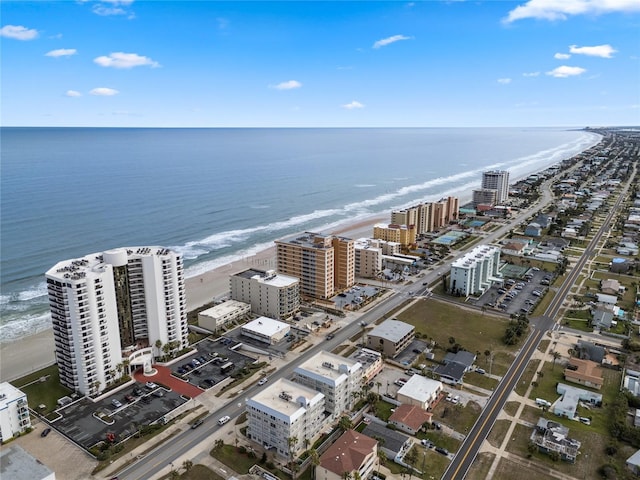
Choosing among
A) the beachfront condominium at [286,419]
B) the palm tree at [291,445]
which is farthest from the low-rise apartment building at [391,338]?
the palm tree at [291,445]

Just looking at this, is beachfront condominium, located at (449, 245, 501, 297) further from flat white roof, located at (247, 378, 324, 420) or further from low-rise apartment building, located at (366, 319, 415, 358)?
flat white roof, located at (247, 378, 324, 420)

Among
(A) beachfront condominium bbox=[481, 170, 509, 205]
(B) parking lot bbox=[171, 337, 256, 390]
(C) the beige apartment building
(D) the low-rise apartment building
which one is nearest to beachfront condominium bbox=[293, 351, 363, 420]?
(D) the low-rise apartment building

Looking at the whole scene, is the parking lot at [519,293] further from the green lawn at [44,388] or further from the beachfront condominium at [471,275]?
the green lawn at [44,388]

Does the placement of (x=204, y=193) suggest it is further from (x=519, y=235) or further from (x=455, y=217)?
(x=519, y=235)

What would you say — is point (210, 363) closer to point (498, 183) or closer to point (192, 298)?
point (192, 298)

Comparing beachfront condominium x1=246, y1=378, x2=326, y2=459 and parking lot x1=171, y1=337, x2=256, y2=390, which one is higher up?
beachfront condominium x1=246, y1=378, x2=326, y2=459

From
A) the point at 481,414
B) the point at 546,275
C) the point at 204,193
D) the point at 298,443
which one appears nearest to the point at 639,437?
the point at 481,414
